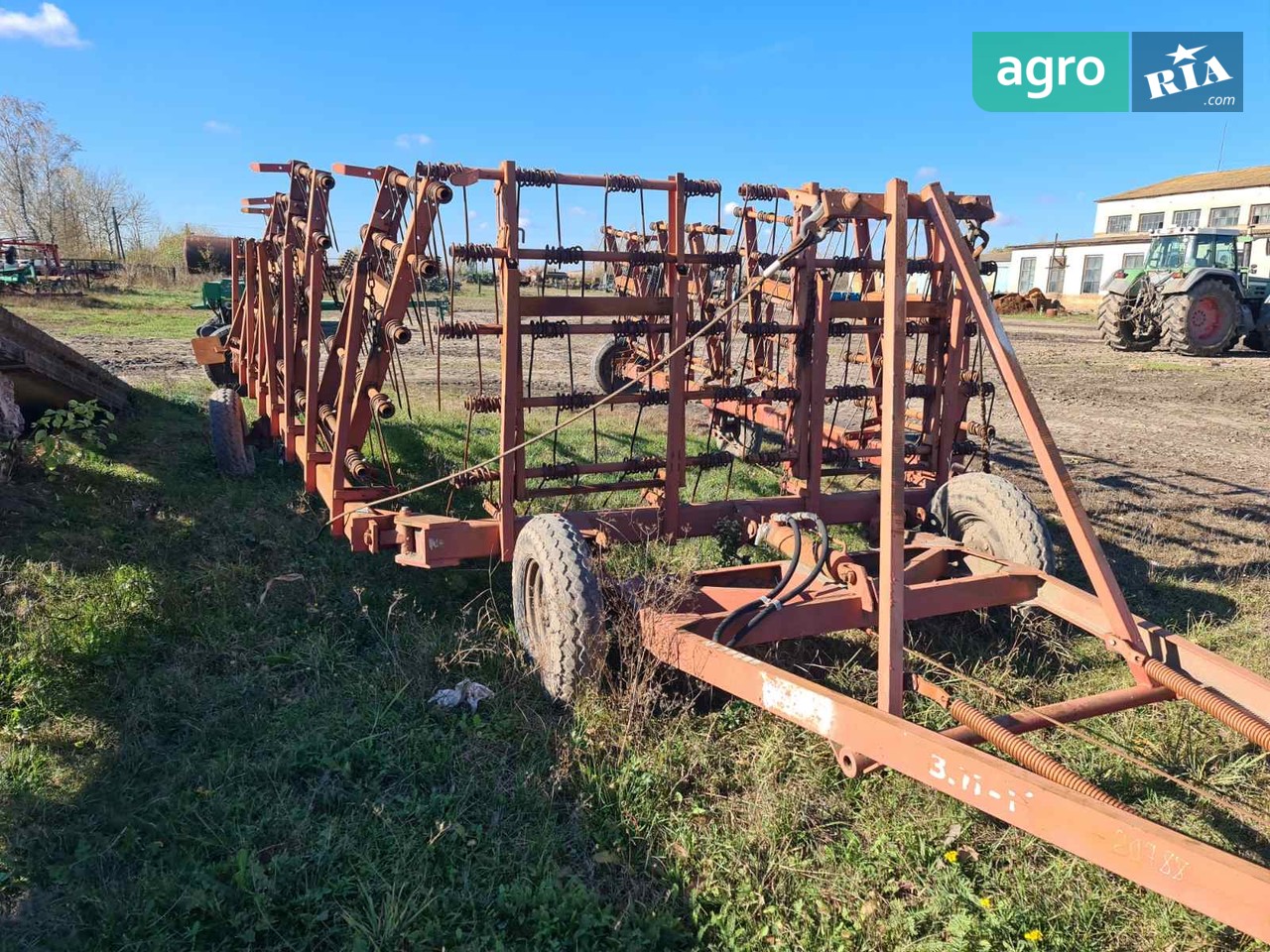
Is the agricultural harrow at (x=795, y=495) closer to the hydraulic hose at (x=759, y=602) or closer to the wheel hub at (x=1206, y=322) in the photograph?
the hydraulic hose at (x=759, y=602)

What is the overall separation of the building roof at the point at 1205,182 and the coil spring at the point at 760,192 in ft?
150

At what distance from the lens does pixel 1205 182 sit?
43219mm

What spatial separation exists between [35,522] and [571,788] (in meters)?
4.19

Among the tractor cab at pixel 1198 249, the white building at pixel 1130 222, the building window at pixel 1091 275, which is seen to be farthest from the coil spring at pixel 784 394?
the building window at pixel 1091 275

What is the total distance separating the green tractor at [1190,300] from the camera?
1869 cm

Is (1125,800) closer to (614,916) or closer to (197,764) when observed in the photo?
(614,916)

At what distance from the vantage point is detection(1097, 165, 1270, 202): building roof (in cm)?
4009

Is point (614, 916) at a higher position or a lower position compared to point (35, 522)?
lower

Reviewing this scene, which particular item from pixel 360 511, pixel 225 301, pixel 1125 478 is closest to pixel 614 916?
pixel 360 511

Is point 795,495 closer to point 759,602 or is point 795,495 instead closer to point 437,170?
point 759,602

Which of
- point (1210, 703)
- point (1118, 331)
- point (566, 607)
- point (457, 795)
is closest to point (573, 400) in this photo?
point (566, 607)

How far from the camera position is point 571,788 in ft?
10.6

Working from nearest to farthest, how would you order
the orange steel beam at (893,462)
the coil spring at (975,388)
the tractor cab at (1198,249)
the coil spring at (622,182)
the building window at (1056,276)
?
the orange steel beam at (893,462), the coil spring at (622,182), the coil spring at (975,388), the tractor cab at (1198,249), the building window at (1056,276)

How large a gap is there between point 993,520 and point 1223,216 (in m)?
47.9
